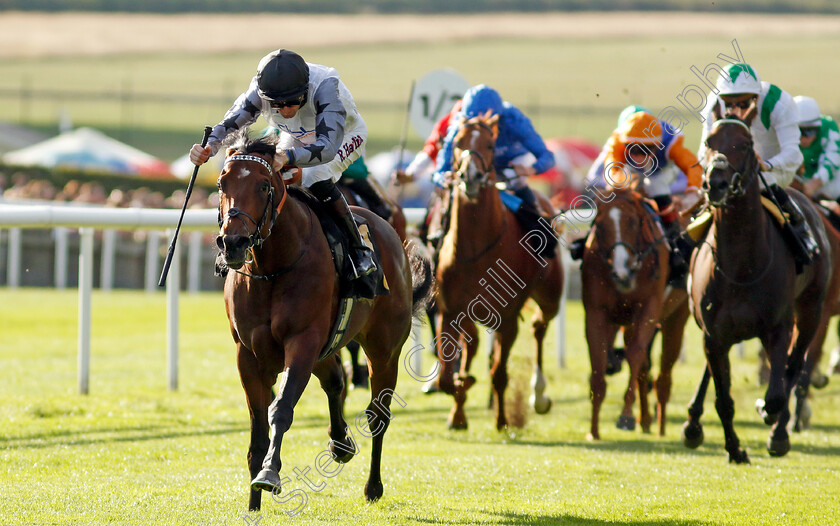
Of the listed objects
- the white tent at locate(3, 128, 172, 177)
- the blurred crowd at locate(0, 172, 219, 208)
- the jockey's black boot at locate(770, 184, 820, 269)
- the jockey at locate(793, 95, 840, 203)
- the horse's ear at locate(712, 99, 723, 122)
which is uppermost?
the horse's ear at locate(712, 99, 723, 122)

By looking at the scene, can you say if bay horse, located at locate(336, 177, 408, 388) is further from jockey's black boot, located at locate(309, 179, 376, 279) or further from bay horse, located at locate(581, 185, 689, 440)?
jockey's black boot, located at locate(309, 179, 376, 279)

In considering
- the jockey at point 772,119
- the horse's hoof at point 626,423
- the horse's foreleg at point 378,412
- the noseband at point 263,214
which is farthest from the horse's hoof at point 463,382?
the noseband at point 263,214

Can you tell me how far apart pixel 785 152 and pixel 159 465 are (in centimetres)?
380

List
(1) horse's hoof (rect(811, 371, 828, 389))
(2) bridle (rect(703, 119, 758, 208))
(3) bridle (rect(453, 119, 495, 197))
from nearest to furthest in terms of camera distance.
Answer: (2) bridle (rect(703, 119, 758, 208))
(3) bridle (rect(453, 119, 495, 197))
(1) horse's hoof (rect(811, 371, 828, 389))

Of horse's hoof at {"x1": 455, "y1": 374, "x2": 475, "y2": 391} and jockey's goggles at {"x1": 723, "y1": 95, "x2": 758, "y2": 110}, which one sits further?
horse's hoof at {"x1": 455, "y1": 374, "x2": 475, "y2": 391}

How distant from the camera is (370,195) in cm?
768

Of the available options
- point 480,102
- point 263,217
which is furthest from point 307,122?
point 480,102

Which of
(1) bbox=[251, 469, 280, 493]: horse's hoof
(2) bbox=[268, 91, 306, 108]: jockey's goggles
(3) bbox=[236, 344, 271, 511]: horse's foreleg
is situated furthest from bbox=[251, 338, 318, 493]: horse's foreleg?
(2) bbox=[268, 91, 306, 108]: jockey's goggles

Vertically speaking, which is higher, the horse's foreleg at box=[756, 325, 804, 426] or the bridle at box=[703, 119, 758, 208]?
the bridle at box=[703, 119, 758, 208]

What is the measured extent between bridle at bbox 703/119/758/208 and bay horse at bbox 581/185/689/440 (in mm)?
1555

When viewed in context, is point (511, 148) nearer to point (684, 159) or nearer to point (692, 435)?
point (684, 159)

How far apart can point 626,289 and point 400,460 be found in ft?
6.97

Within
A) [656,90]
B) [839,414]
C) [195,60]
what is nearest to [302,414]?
[839,414]

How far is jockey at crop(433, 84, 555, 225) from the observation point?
7789mm
